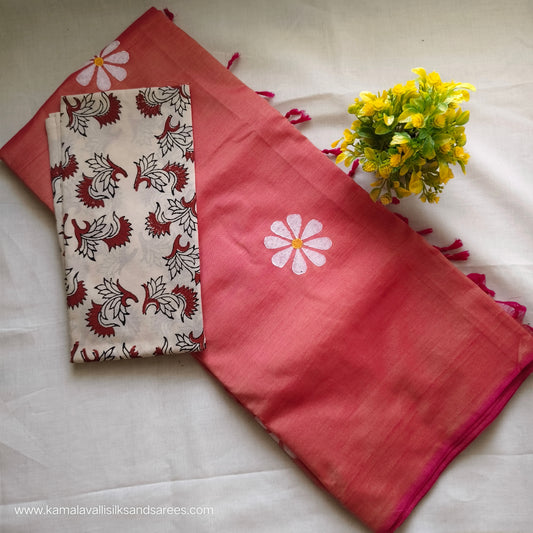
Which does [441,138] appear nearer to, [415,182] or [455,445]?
[415,182]

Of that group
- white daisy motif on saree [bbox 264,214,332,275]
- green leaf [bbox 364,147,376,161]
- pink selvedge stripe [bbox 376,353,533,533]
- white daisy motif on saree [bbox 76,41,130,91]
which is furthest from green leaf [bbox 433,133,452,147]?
white daisy motif on saree [bbox 76,41,130,91]

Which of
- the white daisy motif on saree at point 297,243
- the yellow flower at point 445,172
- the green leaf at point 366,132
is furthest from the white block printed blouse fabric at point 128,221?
the yellow flower at point 445,172

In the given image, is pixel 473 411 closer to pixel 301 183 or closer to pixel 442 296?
pixel 442 296

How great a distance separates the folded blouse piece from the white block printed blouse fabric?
0.04 meters

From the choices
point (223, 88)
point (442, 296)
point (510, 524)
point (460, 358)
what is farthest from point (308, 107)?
point (510, 524)

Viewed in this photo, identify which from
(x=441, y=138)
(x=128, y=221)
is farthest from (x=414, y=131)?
(x=128, y=221)

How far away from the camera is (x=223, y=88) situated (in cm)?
111

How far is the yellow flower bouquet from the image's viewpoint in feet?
2.98

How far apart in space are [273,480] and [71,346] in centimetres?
45

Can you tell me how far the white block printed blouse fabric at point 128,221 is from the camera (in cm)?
105

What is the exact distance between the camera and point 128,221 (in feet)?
3.50

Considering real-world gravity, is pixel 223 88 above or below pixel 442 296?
above

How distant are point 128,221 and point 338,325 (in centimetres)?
44

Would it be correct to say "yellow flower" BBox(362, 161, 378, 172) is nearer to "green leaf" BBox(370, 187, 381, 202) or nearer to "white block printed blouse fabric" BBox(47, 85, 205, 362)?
"green leaf" BBox(370, 187, 381, 202)
